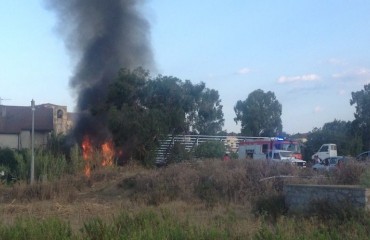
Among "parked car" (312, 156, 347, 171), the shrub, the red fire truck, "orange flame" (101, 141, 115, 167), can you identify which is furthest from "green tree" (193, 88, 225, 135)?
the shrub

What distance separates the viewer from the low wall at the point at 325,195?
519 inches

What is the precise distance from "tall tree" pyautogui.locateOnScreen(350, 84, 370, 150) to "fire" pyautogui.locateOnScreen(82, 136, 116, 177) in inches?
1055

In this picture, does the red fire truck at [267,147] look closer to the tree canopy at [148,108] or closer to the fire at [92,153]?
the tree canopy at [148,108]

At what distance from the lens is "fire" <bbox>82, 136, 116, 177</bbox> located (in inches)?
1299

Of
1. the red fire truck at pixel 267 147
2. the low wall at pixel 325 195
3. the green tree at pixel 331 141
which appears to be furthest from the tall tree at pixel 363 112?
the low wall at pixel 325 195

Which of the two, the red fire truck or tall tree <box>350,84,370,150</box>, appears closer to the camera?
the red fire truck

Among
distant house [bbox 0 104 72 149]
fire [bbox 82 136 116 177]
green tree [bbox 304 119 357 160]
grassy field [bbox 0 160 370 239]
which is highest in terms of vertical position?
distant house [bbox 0 104 72 149]

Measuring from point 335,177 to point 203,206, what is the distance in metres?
4.58

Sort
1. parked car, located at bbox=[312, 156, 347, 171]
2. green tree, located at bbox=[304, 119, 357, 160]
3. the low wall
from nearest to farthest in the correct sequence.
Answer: the low wall, parked car, located at bbox=[312, 156, 347, 171], green tree, located at bbox=[304, 119, 357, 160]

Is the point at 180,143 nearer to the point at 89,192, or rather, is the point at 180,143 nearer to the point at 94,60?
Result: the point at 94,60

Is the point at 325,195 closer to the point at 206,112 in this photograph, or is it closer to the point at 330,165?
the point at 330,165

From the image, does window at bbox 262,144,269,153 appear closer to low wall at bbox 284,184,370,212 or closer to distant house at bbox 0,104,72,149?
distant house at bbox 0,104,72,149

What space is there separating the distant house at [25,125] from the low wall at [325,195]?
38184mm

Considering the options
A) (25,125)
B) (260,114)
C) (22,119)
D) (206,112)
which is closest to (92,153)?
(206,112)
